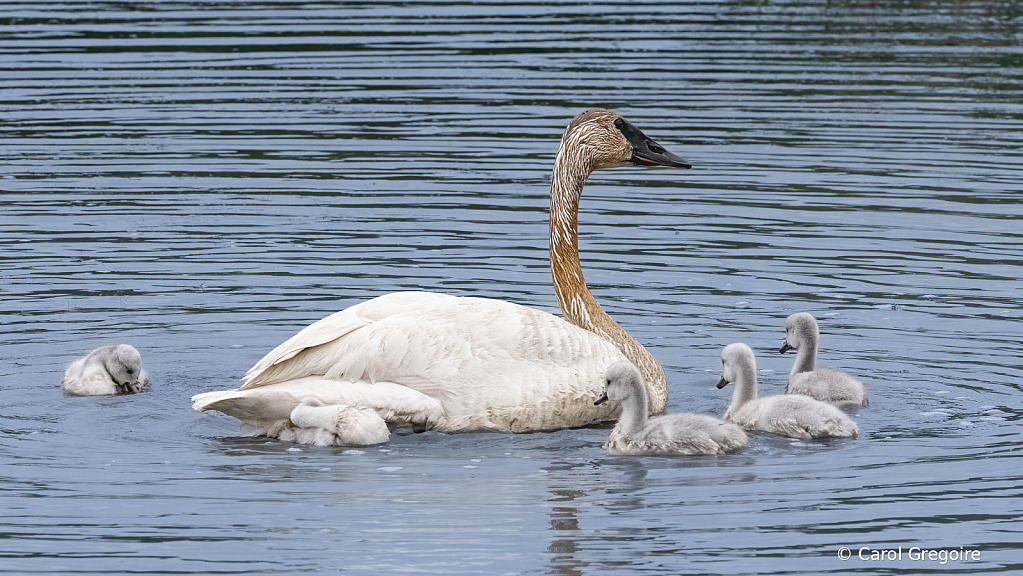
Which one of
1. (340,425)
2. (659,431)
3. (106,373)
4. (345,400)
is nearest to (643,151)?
(659,431)

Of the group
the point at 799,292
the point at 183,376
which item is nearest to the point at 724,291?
the point at 799,292

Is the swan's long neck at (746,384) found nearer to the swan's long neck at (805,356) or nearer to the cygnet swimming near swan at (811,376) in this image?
the cygnet swimming near swan at (811,376)

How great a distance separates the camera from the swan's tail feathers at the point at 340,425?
959 cm

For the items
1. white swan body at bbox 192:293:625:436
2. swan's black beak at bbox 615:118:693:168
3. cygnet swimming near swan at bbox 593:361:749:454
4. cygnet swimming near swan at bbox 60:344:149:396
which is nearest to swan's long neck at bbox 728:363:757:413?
cygnet swimming near swan at bbox 593:361:749:454

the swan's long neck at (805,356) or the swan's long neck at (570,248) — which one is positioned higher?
the swan's long neck at (570,248)

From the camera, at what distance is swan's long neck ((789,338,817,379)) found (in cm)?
1119

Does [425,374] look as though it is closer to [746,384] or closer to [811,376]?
[746,384]

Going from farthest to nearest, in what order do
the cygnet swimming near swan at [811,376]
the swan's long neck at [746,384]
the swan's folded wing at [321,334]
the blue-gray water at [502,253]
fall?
the cygnet swimming near swan at [811,376] → the swan's long neck at [746,384] → the swan's folded wing at [321,334] → the blue-gray water at [502,253]

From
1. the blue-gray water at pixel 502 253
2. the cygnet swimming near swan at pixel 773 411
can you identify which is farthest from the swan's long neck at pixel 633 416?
the cygnet swimming near swan at pixel 773 411

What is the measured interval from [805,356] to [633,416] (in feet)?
6.62

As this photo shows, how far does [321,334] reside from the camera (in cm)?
1020

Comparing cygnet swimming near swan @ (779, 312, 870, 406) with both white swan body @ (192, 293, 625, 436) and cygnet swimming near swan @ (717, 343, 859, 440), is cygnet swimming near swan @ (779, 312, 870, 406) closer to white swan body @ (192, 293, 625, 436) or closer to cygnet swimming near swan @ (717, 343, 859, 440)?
cygnet swimming near swan @ (717, 343, 859, 440)

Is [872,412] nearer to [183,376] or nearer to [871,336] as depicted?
[871,336]

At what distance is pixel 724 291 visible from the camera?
13.5 m
